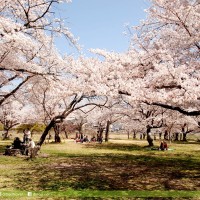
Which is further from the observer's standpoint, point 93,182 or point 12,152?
point 12,152

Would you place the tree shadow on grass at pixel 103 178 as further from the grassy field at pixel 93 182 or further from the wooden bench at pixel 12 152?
the wooden bench at pixel 12 152

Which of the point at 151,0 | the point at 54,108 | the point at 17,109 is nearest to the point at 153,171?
the point at 151,0

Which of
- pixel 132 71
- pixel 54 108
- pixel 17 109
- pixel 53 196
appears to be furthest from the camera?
pixel 17 109

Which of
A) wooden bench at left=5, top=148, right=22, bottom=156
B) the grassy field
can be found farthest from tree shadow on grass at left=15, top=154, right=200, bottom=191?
wooden bench at left=5, top=148, right=22, bottom=156

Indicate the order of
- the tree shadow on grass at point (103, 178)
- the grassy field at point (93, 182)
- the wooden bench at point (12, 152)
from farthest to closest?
1. the wooden bench at point (12, 152)
2. the tree shadow on grass at point (103, 178)
3. the grassy field at point (93, 182)

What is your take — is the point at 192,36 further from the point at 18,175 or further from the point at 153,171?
the point at 18,175

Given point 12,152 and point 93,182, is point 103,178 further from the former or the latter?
point 12,152

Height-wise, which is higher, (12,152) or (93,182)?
(12,152)

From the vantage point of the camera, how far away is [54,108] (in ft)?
135

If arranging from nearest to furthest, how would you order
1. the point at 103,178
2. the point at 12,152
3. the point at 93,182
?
the point at 93,182
the point at 103,178
the point at 12,152

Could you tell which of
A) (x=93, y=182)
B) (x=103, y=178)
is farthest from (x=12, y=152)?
(x=93, y=182)

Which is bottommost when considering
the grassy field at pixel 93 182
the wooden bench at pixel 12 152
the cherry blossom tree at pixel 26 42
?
the grassy field at pixel 93 182

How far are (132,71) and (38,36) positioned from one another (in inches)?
254

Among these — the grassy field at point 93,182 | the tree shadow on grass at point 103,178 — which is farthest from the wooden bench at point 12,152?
the tree shadow on grass at point 103,178
